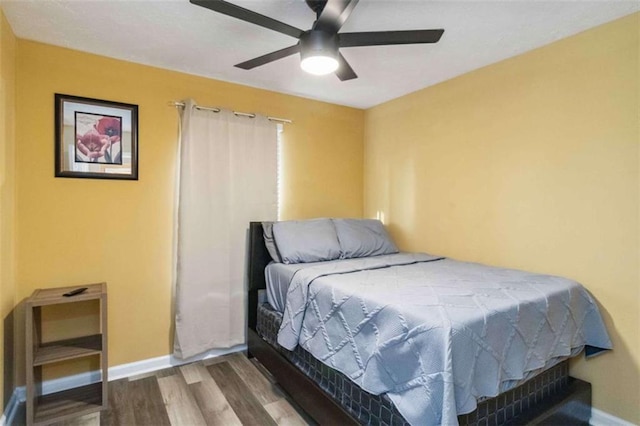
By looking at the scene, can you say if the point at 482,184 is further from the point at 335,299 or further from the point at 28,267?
the point at 28,267

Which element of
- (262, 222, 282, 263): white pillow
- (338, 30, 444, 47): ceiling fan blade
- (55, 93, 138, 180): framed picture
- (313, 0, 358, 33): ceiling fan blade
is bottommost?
(262, 222, 282, 263): white pillow

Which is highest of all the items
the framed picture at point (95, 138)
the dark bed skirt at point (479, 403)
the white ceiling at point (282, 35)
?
the white ceiling at point (282, 35)

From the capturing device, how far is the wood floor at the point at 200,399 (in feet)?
6.69

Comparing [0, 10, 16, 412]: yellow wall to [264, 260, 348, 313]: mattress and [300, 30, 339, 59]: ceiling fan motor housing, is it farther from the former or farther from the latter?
[300, 30, 339, 59]: ceiling fan motor housing

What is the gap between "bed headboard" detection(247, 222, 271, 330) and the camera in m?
2.87

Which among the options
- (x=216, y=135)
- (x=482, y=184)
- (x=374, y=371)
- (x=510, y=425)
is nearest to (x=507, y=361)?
(x=510, y=425)

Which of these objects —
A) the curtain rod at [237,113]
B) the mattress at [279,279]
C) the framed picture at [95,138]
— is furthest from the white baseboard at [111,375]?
the curtain rod at [237,113]

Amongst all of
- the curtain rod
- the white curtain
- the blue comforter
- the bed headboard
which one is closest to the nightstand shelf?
the white curtain

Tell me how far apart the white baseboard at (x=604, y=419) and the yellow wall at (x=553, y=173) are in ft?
0.13

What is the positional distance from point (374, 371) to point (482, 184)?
6.00ft

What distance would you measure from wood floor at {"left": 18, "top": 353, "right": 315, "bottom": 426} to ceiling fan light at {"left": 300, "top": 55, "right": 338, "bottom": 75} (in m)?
2.05

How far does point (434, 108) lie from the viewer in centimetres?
306

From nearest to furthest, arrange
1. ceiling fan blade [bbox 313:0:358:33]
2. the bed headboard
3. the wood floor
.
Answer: ceiling fan blade [bbox 313:0:358:33]
the wood floor
the bed headboard

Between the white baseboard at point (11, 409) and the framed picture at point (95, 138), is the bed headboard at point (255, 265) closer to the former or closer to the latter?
the framed picture at point (95, 138)
